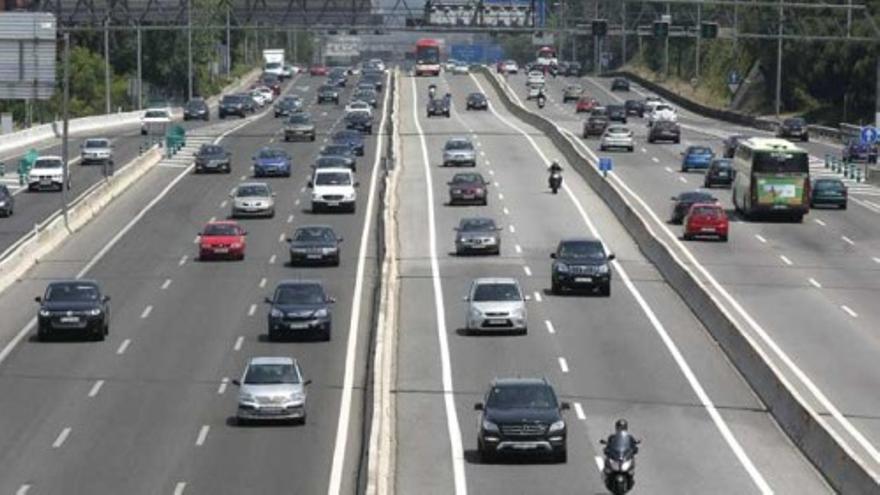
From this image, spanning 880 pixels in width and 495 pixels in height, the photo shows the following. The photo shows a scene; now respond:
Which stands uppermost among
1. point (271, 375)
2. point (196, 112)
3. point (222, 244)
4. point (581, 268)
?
point (271, 375)

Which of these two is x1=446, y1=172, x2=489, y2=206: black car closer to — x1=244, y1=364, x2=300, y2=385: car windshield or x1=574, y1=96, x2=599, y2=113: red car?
x1=244, y1=364, x2=300, y2=385: car windshield

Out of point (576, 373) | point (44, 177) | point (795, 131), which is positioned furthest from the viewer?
point (795, 131)

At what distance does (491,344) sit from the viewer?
5400 centimetres

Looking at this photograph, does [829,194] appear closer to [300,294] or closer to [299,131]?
[300,294]

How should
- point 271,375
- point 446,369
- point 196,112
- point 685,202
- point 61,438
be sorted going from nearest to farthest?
point 61,438, point 271,375, point 446,369, point 685,202, point 196,112

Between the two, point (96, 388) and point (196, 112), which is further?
point (196, 112)

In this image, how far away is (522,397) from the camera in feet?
126

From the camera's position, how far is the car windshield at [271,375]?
43.1 metres

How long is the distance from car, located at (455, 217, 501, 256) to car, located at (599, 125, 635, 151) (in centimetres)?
4261

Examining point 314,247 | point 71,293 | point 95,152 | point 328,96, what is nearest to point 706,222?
point 314,247

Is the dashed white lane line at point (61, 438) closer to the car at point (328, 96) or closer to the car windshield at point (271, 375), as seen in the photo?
the car windshield at point (271, 375)

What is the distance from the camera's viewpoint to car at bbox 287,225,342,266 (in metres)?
68.6

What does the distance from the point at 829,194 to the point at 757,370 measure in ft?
139

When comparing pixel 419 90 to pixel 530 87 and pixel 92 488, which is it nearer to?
pixel 530 87
